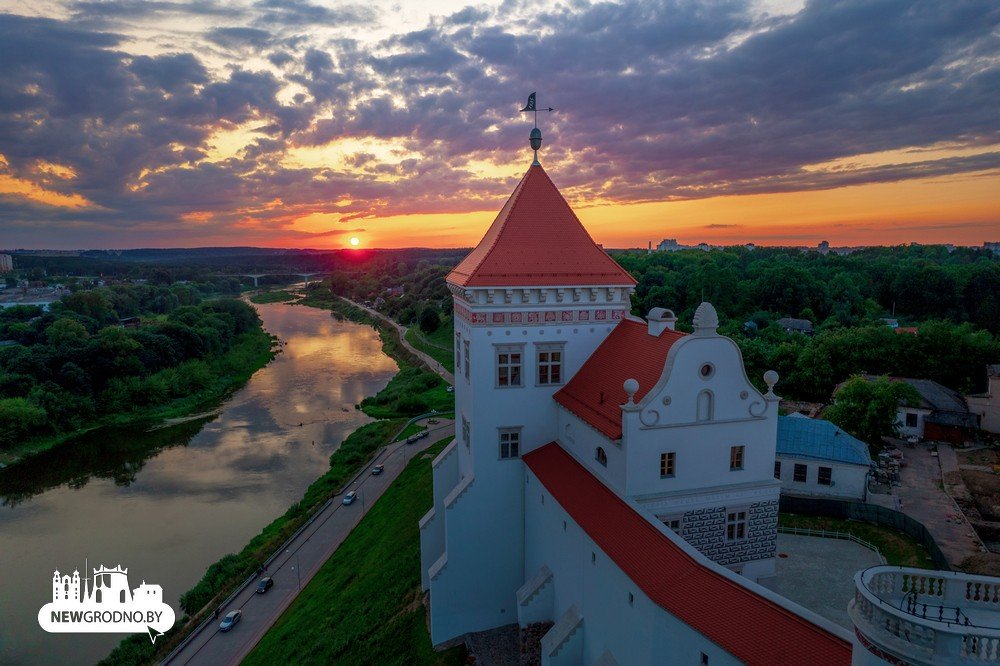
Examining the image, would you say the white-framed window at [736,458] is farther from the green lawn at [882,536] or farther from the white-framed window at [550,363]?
the green lawn at [882,536]

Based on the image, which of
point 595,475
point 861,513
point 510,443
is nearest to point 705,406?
point 595,475

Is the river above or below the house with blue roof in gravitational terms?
below

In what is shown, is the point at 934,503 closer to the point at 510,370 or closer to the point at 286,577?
the point at 510,370

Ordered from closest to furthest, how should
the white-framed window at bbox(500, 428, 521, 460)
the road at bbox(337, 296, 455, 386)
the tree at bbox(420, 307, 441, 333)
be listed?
1. the white-framed window at bbox(500, 428, 521, 460)
2. the road at bbox(337, 296, 455, 386)
3. the tree at bbox(420, 307, 441, 333)

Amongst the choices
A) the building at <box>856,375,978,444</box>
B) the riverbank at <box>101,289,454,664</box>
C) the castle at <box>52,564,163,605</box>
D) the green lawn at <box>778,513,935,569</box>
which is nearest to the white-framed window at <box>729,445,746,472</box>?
the green lawn at <box>778,513,935,569</box>

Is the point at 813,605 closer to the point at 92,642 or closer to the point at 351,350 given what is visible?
the point at 92,642

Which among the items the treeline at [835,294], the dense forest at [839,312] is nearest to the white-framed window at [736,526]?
the dense forest at [839,312]

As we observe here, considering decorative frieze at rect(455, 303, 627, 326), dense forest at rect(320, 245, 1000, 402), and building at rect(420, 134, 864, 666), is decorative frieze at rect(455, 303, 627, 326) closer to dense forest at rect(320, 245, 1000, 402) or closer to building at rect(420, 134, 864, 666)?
building at rect(420, 134, 864, 666)
